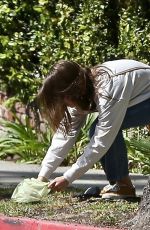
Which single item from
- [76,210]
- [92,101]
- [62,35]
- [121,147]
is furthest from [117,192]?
[62,35]

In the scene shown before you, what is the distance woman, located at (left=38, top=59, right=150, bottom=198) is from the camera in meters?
5.34

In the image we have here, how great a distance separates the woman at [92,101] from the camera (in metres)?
5.34

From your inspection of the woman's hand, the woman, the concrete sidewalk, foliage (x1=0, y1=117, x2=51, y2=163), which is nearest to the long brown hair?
the woman

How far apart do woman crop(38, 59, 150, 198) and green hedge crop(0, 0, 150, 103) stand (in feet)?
12.1

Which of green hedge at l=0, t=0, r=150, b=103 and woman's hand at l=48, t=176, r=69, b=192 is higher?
woman's hand at l=48, t=176, r=69, b=192

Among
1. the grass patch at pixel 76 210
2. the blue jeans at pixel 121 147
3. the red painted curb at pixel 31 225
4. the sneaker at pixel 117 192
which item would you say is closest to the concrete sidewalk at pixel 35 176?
the sneaker at pixel 117 192

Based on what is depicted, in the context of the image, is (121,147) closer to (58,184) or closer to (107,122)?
(107,122)

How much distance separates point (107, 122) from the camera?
534 centimetres

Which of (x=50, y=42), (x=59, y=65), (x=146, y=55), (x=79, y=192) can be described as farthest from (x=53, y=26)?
(x=59, y=65)

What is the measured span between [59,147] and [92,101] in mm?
511

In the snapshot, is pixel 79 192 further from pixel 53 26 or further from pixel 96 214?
pixel 53 26

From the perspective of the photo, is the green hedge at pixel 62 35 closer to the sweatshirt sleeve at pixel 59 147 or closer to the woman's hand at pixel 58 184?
the sweatshirt sleeve at pixel 59 147

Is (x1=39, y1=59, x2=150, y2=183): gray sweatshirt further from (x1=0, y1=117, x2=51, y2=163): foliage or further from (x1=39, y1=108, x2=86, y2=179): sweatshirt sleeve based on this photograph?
(x1=0, y1=117, x2=51, y2=163): foliage

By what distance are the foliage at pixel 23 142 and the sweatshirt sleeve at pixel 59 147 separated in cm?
378
